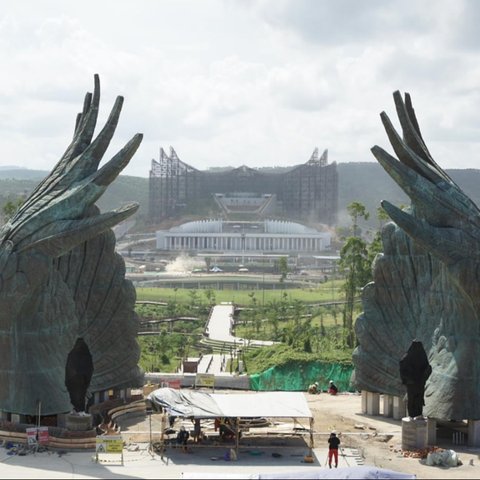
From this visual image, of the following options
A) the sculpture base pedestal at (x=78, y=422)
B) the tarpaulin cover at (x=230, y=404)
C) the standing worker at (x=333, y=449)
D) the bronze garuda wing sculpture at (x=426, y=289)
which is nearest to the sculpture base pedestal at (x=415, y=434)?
the bronze garuda wing sculpture at (x=426, y=289)

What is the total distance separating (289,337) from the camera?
213ft

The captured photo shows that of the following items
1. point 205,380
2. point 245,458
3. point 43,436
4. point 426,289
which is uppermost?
point 426,289

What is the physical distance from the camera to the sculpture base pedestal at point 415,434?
3328 centimetres

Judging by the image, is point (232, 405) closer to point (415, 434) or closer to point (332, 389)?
point (415, 434)

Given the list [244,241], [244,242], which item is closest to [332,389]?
[244,242]

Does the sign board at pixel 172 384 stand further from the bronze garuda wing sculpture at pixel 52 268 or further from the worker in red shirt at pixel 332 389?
the worker in red shirt at pixel 332 389

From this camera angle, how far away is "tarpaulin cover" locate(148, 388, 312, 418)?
32062 mm

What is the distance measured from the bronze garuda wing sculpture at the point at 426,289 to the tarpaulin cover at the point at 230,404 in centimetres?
471

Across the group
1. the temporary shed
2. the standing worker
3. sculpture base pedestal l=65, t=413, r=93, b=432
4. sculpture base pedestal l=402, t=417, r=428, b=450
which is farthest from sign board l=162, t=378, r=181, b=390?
the standing worker

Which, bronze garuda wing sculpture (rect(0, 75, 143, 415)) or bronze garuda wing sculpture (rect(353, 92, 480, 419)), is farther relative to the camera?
bronze garuda wing sculpture (rect(0, 75, 143, 415))

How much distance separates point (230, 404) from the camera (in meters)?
33.2

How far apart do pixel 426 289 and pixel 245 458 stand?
9.81 m

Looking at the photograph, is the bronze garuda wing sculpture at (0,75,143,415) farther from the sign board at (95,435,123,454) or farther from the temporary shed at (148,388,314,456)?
the temporary shed at (148,388,314,456)

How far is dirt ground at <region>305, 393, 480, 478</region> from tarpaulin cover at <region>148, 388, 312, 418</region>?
2.01 meters
